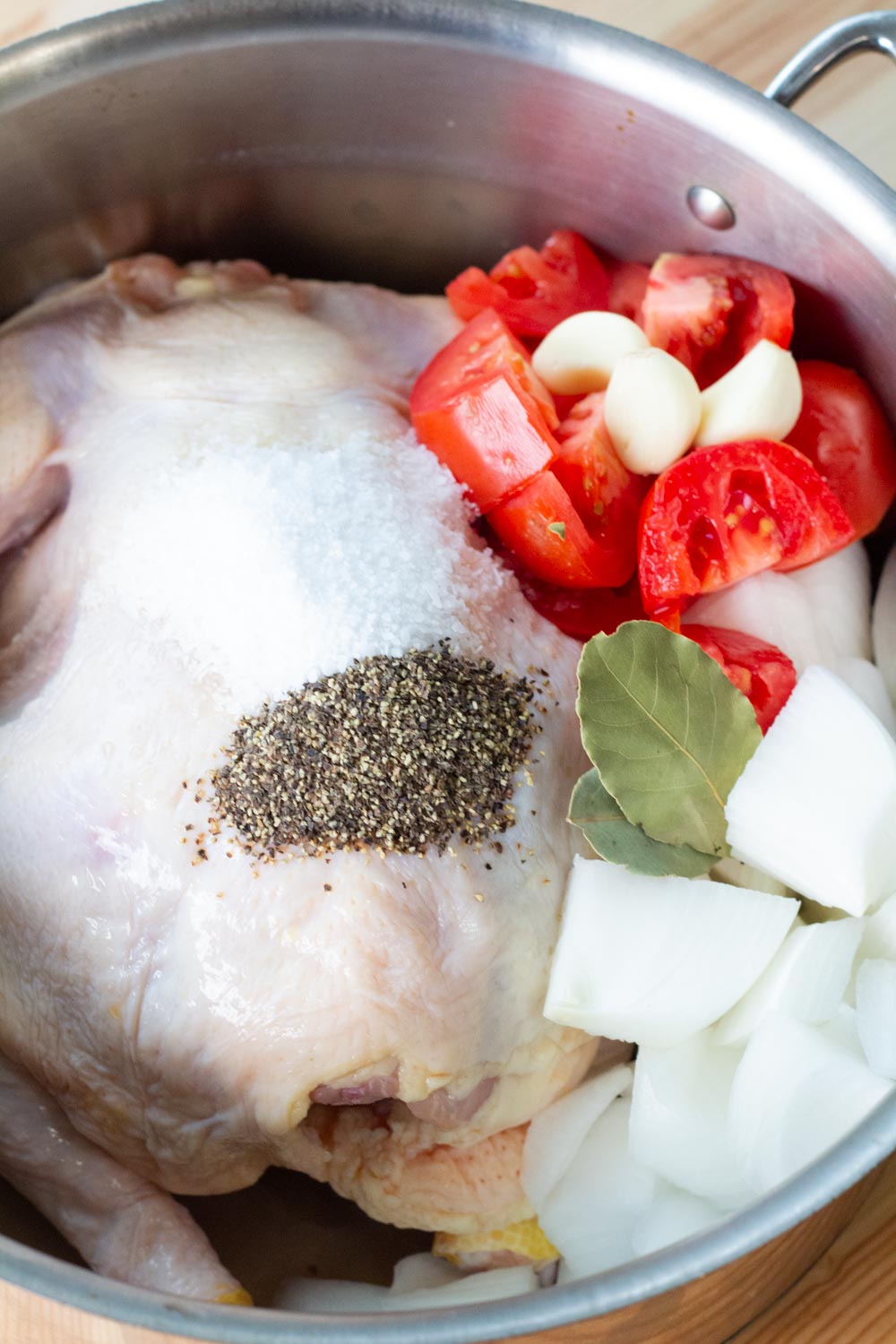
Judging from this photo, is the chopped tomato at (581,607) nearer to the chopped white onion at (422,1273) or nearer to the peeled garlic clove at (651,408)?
the peeled garlic clove at (651,408)

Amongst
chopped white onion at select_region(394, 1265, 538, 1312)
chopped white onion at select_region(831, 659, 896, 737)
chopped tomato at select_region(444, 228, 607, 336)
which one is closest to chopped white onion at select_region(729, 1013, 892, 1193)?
chopped white onion at select_region(394, 1265, 538, 1312)

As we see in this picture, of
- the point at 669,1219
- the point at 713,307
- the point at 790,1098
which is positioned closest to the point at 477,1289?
the point at 669,1219

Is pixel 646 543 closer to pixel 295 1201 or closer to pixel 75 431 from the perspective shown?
pixel 75 431

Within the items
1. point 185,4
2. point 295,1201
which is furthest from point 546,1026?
point 185,4

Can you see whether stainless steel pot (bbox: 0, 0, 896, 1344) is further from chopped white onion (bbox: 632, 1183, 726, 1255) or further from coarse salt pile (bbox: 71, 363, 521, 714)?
coarse salt pile (bbox: 71, 363, 521, 714)

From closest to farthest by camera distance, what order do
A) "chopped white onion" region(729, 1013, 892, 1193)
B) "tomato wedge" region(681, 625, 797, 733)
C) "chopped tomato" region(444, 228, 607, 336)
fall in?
"chopped white onion" region(729, 1013, 892, 1193)
"tomato wedge" region(681, 625, 797, 733)
"chopped tomato" region(444, 228, 607, 336)

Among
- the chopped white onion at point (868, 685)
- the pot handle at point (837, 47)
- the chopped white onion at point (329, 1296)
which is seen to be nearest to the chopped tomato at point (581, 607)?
the chopped white onion at point (868, 685)
